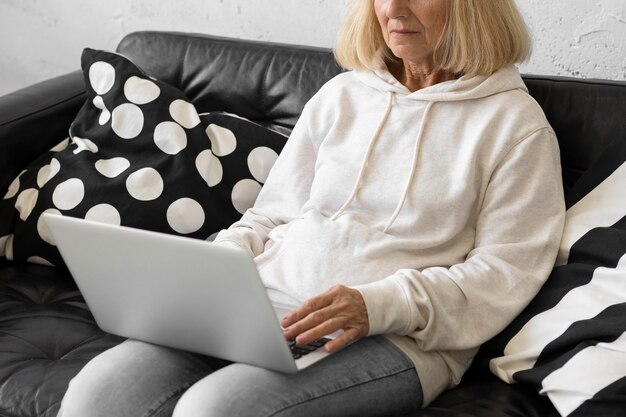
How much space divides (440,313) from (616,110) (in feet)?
1.78

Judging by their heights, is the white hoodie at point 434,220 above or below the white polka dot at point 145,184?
above

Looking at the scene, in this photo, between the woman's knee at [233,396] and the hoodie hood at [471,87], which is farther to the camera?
the hoodie hood at [471,87]

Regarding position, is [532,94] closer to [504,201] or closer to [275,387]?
[504,201]

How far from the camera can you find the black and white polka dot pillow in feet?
6.59

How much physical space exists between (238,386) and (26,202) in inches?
35.8

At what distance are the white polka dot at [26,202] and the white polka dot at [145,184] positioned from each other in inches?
8.4

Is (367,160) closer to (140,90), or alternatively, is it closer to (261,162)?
(261,162)

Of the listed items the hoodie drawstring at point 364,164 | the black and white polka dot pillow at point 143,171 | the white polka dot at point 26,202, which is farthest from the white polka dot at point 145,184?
the hoodie drawstring at point 364,164

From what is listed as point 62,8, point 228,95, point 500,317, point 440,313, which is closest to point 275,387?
point 440,313

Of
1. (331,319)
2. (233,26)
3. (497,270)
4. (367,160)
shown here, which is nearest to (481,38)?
(367,160)

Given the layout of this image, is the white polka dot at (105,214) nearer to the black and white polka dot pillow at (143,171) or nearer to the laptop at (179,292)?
the black and white polka dot pillow at (143,171)

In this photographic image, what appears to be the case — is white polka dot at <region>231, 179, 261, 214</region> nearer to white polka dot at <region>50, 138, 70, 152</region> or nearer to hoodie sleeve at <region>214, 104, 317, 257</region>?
hoodie sleeve at <region>214, 104, 317, 257</region>

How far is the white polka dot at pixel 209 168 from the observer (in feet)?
6.68

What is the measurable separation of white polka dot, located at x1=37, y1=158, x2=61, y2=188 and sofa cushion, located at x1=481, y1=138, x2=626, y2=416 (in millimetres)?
1001
